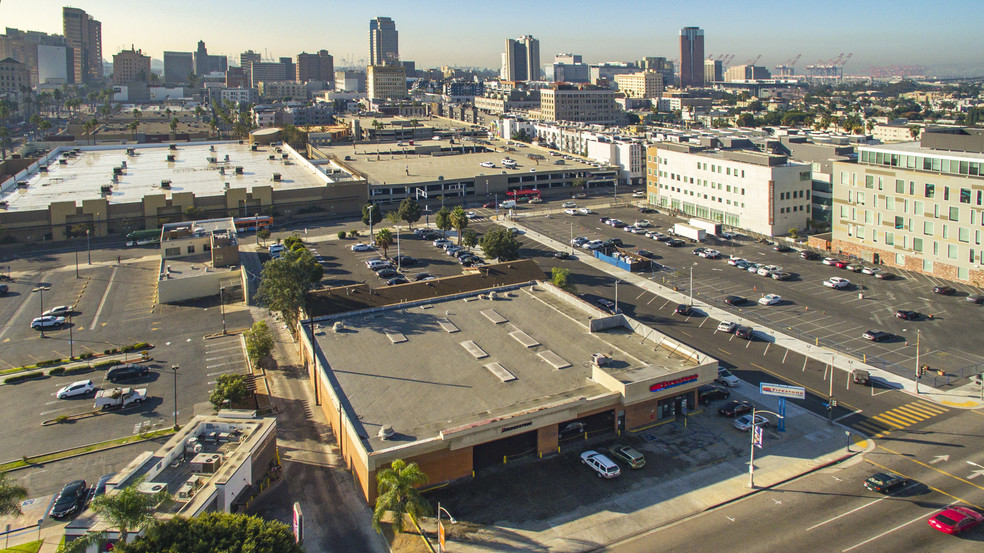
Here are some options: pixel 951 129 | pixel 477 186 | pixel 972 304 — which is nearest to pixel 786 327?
pixel 972 304

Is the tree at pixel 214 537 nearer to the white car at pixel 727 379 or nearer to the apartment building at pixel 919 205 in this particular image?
the white car at pixel 727 379

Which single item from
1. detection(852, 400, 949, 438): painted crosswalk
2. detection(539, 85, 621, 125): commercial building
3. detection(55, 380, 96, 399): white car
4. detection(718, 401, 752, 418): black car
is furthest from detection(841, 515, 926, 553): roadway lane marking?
detection(539, 85, 621, 125): commercial building

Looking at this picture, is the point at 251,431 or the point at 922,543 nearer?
the point at 922,543

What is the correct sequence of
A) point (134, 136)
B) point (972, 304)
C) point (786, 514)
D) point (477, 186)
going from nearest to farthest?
point (786, 514)
point (972, 304)
point (477, 186)
point (134, 136)

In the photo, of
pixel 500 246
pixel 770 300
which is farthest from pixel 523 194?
pixel 770 300

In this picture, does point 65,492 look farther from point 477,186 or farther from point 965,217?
point 477,186
